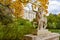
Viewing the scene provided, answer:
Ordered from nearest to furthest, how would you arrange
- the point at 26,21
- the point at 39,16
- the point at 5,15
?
the point at 39,16 < the point at 5,15 < the point at 26,21

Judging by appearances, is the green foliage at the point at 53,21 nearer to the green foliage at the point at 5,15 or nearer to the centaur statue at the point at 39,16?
the green foliage at the point at 5,15

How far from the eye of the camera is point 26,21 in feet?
23.4

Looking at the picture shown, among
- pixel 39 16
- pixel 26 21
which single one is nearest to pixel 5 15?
pixel 39 16

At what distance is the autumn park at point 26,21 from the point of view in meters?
4.48

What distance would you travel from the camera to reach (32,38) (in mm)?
4039

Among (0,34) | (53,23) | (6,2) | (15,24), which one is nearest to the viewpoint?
(6,2)

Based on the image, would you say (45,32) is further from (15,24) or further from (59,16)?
(59,16)

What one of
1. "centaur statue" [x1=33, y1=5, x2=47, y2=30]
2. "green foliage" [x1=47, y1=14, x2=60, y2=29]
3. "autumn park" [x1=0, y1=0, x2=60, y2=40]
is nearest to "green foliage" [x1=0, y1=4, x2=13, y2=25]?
"autumn park" [x1=0, y1=0, x2=60, y2=40]

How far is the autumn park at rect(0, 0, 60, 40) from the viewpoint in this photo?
448cm

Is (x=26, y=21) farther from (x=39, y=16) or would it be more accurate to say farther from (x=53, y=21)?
(x=39, y=16)

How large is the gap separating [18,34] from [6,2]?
2139 millimetres

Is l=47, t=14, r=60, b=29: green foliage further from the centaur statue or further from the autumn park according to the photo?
the centaur statue

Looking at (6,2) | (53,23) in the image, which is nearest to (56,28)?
(53,23)

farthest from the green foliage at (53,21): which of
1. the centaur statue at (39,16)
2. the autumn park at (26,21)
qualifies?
the centaur statue at (39,16)
